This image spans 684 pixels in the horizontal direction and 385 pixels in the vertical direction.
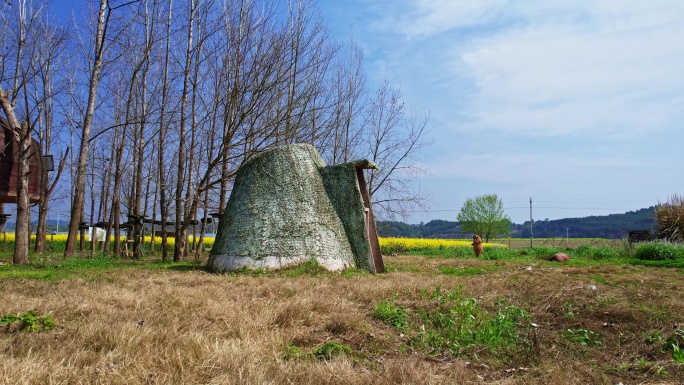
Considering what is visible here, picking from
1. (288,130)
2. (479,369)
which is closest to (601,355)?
(479,369)

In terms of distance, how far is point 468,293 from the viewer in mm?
7000

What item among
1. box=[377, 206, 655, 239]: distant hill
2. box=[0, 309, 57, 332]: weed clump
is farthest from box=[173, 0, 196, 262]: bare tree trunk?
box=[377, 206, 655, 239]: distant hill

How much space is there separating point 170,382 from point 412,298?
162 inches

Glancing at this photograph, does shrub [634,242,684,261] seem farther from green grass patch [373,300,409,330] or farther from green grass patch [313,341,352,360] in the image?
green grass patch [313,341,352,360]

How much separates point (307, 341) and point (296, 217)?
684 centimetres

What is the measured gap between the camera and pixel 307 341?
160 inches

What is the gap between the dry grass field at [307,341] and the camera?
3.05 m

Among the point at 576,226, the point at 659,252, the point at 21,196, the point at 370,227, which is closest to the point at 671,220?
the point at 659,252

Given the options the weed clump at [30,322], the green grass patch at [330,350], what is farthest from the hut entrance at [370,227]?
the weed clump at [30,322]

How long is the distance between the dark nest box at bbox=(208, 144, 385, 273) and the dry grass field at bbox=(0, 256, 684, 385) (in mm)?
3803

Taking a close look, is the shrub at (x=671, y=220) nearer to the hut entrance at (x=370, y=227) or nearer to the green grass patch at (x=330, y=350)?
the hut entrance at (x=370, y=227)

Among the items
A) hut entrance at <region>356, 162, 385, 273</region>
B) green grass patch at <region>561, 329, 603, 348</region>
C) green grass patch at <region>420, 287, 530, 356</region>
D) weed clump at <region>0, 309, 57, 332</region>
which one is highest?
hut entrance at <region>356, 162, 385, 273</region>

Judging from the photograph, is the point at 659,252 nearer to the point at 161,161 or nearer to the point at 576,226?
the point at 161,161

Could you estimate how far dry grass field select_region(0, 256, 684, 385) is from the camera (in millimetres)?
3051
